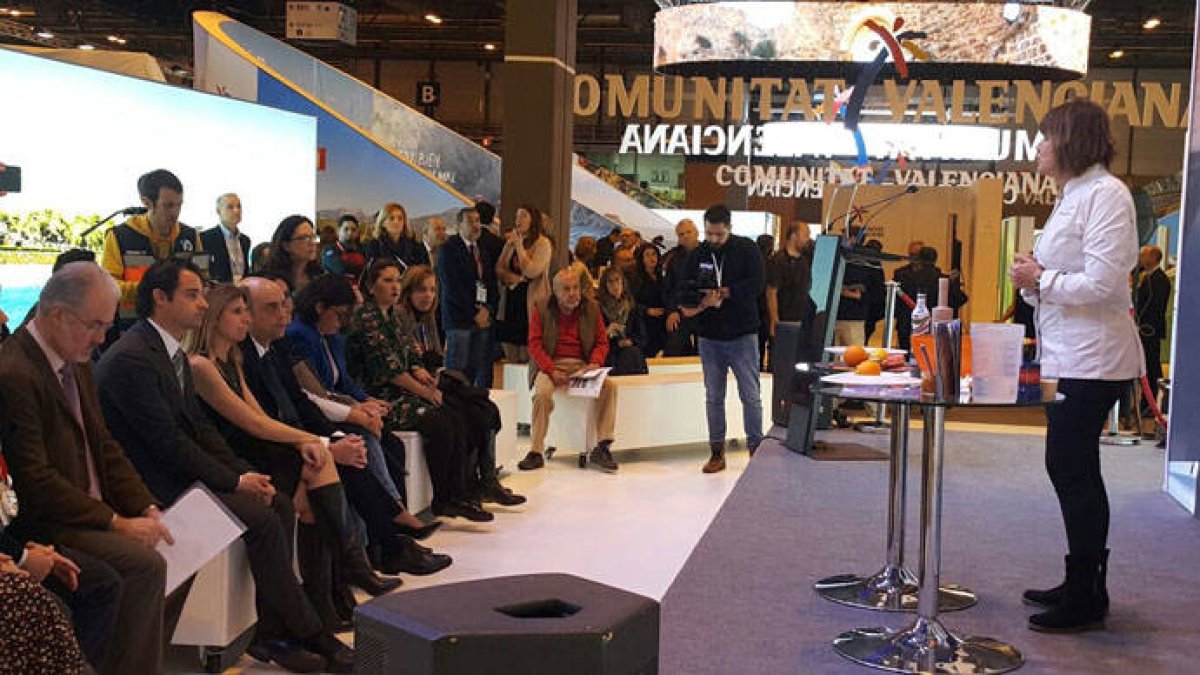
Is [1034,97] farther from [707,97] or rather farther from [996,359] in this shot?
[996,359]

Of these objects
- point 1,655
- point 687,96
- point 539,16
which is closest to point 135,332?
point 1,655

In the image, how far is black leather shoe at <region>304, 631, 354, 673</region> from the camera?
4070mm

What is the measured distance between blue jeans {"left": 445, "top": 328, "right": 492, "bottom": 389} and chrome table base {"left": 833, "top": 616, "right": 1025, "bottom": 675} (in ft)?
16.0

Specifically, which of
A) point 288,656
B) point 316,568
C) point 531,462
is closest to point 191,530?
point 288,656

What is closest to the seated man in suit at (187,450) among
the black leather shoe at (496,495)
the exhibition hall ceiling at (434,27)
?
the black leather shoe at (496,495)

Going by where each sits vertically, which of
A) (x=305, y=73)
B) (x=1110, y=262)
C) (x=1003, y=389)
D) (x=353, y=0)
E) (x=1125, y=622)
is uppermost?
(x=353, y=0)

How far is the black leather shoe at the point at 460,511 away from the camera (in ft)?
19.7

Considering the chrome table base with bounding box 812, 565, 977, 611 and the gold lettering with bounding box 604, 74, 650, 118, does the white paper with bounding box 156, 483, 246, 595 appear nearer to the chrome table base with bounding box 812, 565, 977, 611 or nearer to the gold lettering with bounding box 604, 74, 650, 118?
the chrome table base with bounding box 812, 565, 977, 611

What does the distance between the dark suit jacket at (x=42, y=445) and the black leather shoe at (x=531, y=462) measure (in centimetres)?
420

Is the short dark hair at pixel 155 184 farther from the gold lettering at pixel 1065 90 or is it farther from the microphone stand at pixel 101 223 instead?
the gold lettering at pixel 1065 90

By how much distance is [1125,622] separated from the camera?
147 inches

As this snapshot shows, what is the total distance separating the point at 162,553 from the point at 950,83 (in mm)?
11046

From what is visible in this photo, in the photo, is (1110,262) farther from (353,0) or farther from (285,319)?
(353,0)

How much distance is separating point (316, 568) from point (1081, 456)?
2301mm
